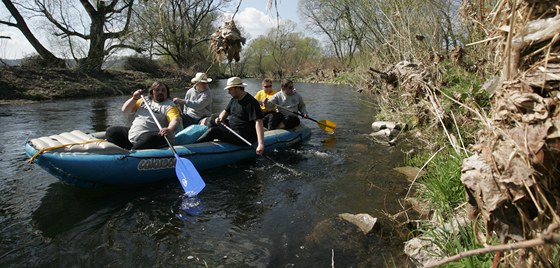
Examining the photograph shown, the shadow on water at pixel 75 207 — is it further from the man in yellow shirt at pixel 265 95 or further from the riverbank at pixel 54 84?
the riverbank at pixel 54 84

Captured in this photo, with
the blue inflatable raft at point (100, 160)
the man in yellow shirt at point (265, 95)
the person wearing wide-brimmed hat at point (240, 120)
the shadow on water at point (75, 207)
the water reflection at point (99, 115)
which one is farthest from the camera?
the water reflection at point (99, 115)

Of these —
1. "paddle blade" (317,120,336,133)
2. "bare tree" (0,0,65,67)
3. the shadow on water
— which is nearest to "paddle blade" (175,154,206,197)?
the shadow on water

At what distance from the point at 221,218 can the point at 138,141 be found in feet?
6.16


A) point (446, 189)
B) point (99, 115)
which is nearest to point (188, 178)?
point (446, 189)

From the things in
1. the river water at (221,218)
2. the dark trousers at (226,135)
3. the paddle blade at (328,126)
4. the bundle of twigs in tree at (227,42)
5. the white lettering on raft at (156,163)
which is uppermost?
the bundle of twigs in tree at (227,42)

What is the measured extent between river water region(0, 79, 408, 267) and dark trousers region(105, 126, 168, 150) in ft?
1.89

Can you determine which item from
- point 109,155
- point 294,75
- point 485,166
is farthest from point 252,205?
point 294,75

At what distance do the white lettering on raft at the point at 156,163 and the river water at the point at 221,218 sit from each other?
0.96 feet

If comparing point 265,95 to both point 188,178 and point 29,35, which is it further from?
point 29,35

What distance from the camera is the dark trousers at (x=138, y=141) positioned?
5219mm

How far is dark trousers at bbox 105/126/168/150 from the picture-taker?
5.22m

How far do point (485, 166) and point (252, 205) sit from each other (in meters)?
3.57

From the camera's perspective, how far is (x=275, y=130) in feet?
24.6

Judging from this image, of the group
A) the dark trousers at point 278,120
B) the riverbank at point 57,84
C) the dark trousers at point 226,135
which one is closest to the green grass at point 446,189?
the dark trousers at point 226,135
